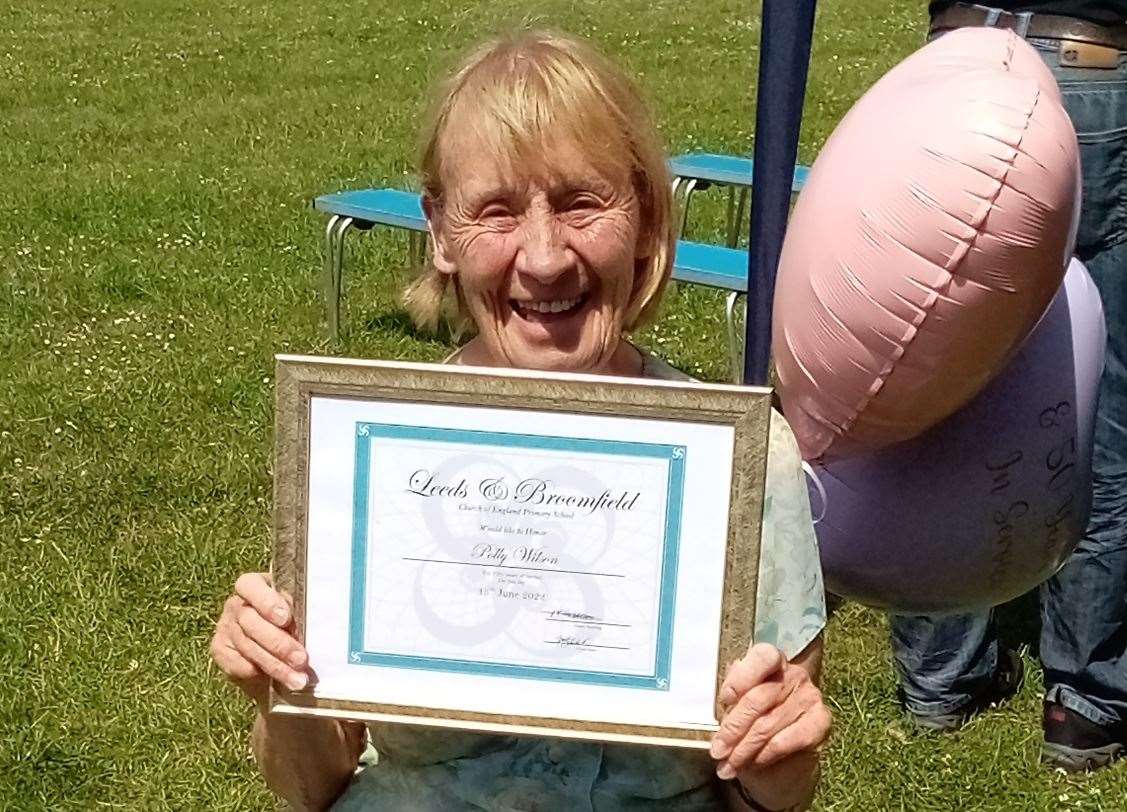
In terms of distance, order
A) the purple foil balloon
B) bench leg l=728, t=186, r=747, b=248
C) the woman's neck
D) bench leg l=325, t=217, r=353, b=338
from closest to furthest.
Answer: the woman's neck < the purple foil balloon < bench leg l=325, t=217, r=353, b=338 < bench leg l=728, t=186, r=747, b=248

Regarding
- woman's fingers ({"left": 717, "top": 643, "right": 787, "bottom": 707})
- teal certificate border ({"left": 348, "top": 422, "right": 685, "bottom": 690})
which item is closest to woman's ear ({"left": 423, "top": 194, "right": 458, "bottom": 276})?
teal certificate border ({"left": 348, "top": 422, "right": 685, "bottom": 690})

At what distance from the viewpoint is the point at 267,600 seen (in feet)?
5.38

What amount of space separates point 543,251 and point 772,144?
0.78 m

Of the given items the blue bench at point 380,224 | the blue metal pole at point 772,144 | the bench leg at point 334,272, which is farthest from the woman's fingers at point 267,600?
the bench leg at point 334,272

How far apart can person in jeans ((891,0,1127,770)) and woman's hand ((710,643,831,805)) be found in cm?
165

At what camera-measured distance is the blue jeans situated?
114 inches

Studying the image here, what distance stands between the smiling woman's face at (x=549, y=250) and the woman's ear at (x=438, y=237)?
8cm

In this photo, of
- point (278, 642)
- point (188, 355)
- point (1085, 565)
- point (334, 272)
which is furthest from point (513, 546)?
point (334, 272)

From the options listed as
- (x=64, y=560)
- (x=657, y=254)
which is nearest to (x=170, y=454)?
(x=64, y=560)

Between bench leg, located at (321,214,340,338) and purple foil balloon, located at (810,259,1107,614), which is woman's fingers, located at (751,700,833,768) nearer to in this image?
purple foil balloon, located at (810,259,1107,614)

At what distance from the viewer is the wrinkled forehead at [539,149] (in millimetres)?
1803

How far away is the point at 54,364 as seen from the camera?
5.71m

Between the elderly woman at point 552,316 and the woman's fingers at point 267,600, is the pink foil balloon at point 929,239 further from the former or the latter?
the woman's fingers at point 267,600

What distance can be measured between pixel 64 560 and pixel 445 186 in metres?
2.74
